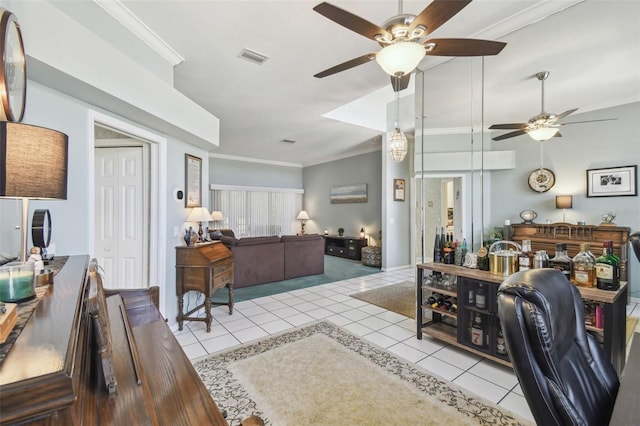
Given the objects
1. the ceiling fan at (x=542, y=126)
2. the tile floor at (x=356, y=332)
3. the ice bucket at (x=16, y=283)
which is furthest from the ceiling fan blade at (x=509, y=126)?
the ice bucket at (x=16, y=283)

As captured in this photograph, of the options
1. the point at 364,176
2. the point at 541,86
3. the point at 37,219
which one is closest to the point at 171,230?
the point at 37,219

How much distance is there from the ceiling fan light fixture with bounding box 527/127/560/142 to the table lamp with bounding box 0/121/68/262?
11.6ft

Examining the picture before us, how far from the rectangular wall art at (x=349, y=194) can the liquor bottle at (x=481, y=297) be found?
528 cm

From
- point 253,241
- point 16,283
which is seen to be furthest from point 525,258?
point 253,241

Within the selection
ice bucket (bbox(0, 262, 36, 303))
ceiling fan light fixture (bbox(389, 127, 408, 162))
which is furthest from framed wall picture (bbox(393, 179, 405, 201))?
ice bucket (bbox(0, 262, 36, 303))

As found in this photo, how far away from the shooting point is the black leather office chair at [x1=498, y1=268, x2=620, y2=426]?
0.77 meters

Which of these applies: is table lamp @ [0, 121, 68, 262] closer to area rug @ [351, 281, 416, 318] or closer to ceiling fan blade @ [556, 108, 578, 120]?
ceiling fan blade @ [556, 108, 578, 120]

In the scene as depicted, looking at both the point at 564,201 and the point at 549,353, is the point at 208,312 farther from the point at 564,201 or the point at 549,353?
the point at 564,201

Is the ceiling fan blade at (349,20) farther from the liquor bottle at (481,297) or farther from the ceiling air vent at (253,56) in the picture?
the liquor bottle at (481,297)

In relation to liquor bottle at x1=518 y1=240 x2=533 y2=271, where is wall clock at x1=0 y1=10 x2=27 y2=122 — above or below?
above

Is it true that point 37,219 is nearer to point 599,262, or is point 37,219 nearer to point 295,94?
point 295,94

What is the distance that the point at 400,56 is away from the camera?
194cm

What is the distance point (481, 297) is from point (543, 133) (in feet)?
5.41

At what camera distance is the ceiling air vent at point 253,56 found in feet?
9.80
